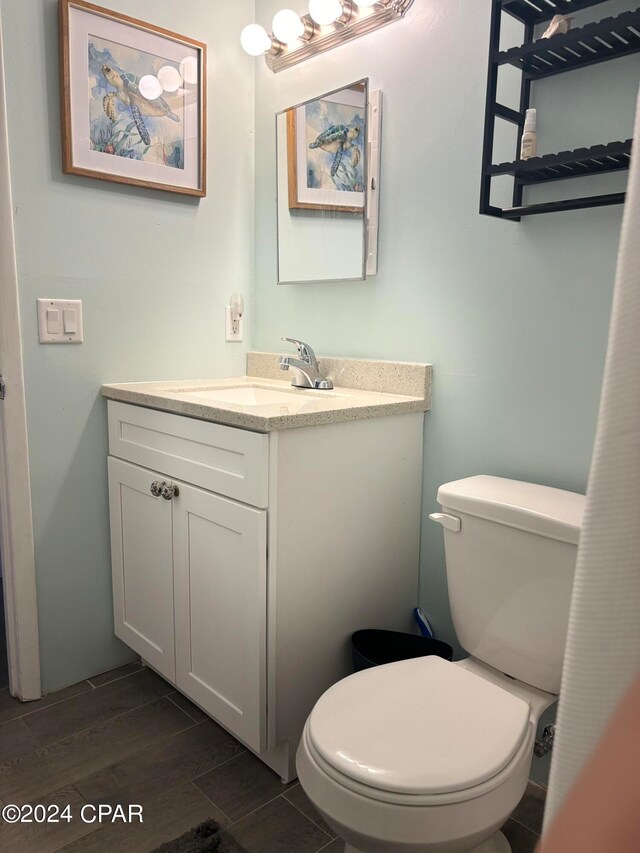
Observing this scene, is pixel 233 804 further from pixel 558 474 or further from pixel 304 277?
pixel 304 277

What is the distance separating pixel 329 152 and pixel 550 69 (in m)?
0.70

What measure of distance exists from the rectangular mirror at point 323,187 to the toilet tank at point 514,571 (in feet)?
2.67

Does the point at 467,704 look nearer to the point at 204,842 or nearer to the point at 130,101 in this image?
the point at 204,842

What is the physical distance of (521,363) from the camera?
1458 mm

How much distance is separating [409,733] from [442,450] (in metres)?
0.80

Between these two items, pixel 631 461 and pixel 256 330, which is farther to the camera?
pixel 256 330

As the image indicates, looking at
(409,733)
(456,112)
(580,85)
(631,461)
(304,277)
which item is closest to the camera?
(631,461)

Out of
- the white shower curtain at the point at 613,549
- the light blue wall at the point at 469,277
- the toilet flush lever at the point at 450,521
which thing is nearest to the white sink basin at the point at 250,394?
the light blue wall at the point at 469,277

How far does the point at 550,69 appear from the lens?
1.30 m

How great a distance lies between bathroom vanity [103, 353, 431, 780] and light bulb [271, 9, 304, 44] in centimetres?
99

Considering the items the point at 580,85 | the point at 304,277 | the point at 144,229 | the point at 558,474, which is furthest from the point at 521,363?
the point at 144,229

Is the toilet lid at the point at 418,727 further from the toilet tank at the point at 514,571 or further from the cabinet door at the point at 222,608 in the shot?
the cabinet door at the point at 222,608

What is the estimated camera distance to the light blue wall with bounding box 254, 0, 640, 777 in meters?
1.33

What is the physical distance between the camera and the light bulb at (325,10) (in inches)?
66.6
